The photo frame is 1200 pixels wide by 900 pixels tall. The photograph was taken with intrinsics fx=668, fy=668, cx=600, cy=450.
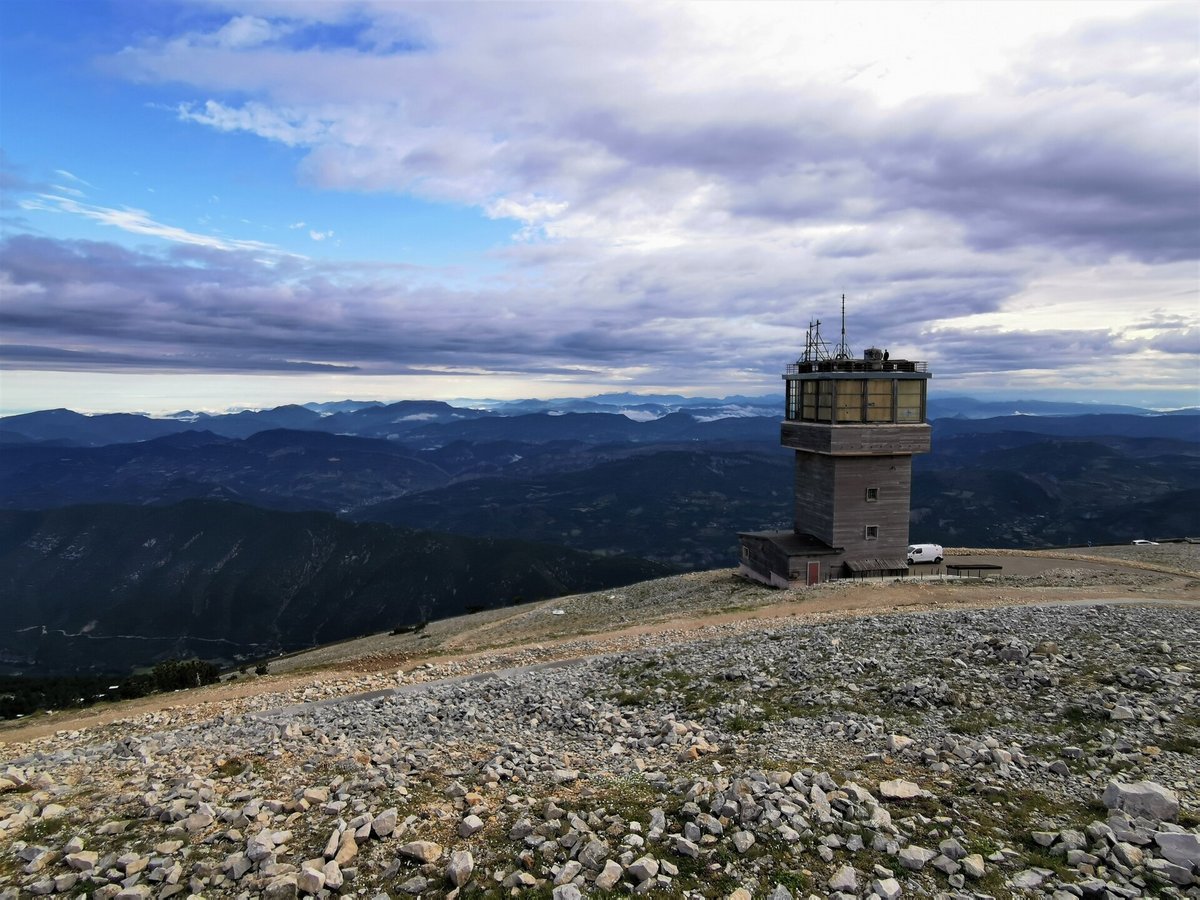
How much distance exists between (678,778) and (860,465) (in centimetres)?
3432

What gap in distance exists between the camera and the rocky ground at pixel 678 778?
30.5 feet

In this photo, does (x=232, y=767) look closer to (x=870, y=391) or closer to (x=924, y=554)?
(x=870, y=391)

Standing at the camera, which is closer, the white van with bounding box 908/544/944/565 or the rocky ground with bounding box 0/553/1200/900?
the rocky ground with bounding box 0/553/1200/900

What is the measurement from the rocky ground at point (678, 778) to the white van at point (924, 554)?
981 inches

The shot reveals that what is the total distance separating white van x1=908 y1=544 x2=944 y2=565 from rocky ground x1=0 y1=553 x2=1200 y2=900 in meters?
24.9

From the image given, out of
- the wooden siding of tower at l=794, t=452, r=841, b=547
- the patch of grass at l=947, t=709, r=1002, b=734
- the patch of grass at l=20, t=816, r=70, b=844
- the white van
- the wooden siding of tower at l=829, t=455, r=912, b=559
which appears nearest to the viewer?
the patch of grass at l=20, t=816, r=70, b=844

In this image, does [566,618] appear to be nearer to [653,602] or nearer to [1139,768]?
[653,602]

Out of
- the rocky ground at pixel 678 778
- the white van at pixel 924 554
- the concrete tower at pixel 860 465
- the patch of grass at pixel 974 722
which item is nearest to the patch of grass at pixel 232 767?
the rocky ground at pixel 678 778

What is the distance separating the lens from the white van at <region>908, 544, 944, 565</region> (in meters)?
48.8

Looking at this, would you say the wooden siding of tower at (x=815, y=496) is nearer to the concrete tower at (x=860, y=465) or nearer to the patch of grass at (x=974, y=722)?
the concrete tower at (x=860, y=465)

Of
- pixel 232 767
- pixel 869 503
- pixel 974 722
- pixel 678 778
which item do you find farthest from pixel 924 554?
pixel 232 767

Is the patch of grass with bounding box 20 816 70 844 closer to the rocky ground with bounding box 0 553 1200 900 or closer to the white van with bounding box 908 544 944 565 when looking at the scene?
the rocky ground with bounding box 0 553 1200 900

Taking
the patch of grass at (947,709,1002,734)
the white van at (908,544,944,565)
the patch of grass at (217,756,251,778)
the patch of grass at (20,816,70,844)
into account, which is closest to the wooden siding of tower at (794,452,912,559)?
the white van at (908,544,944,565)

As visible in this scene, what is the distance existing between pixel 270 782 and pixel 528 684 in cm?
930
